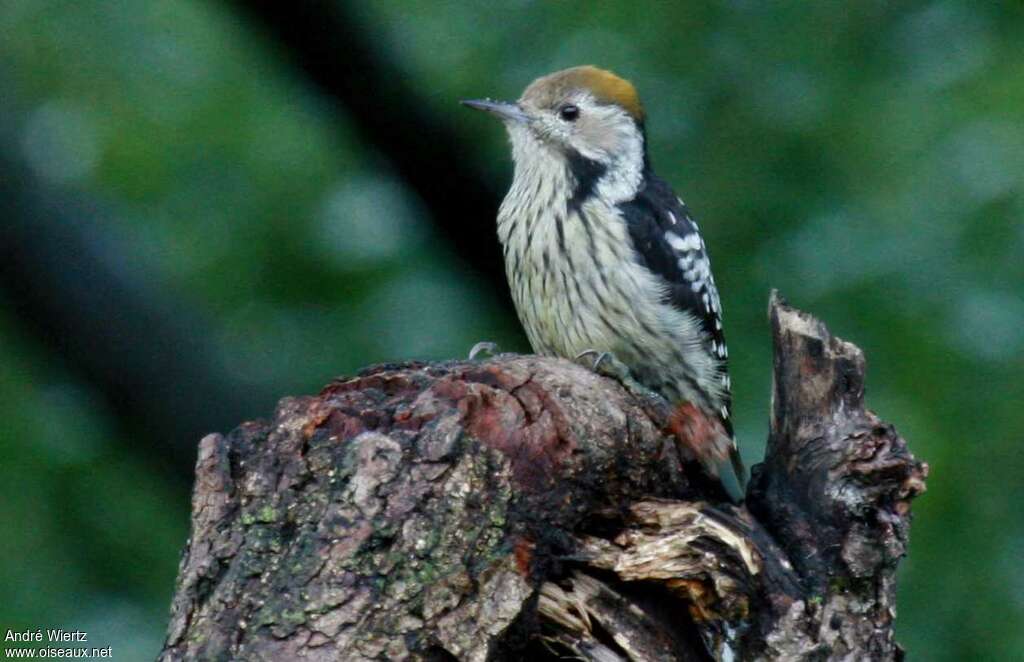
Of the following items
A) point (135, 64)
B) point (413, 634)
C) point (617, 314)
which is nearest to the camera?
point (413, 634)

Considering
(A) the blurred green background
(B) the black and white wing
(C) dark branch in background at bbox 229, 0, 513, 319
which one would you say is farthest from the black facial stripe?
(C) dark branch in background at bbox 229, 0, 513, 319

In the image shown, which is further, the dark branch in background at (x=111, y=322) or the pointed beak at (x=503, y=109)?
the dark branch in background at (x=111, y=322)

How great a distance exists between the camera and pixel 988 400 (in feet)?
17.7

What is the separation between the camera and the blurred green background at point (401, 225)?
5.50m

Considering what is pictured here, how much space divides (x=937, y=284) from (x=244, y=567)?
3.12m

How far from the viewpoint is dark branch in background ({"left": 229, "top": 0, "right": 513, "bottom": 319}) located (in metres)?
6.62

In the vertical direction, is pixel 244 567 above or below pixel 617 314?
below

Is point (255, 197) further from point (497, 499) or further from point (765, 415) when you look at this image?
point (497, 499)

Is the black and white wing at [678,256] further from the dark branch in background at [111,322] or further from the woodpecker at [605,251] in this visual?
the dark branch in background at [111,322]

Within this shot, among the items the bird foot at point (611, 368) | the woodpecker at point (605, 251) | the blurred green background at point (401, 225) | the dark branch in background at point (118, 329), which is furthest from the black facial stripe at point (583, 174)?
the dark branch in background at point (118, 329)

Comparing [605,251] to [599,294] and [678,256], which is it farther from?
[678,256]

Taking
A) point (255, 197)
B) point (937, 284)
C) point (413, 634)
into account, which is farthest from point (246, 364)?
point (413, 634)

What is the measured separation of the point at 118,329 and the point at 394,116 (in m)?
1.55

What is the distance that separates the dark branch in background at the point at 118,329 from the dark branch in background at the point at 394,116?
47.1 inches
